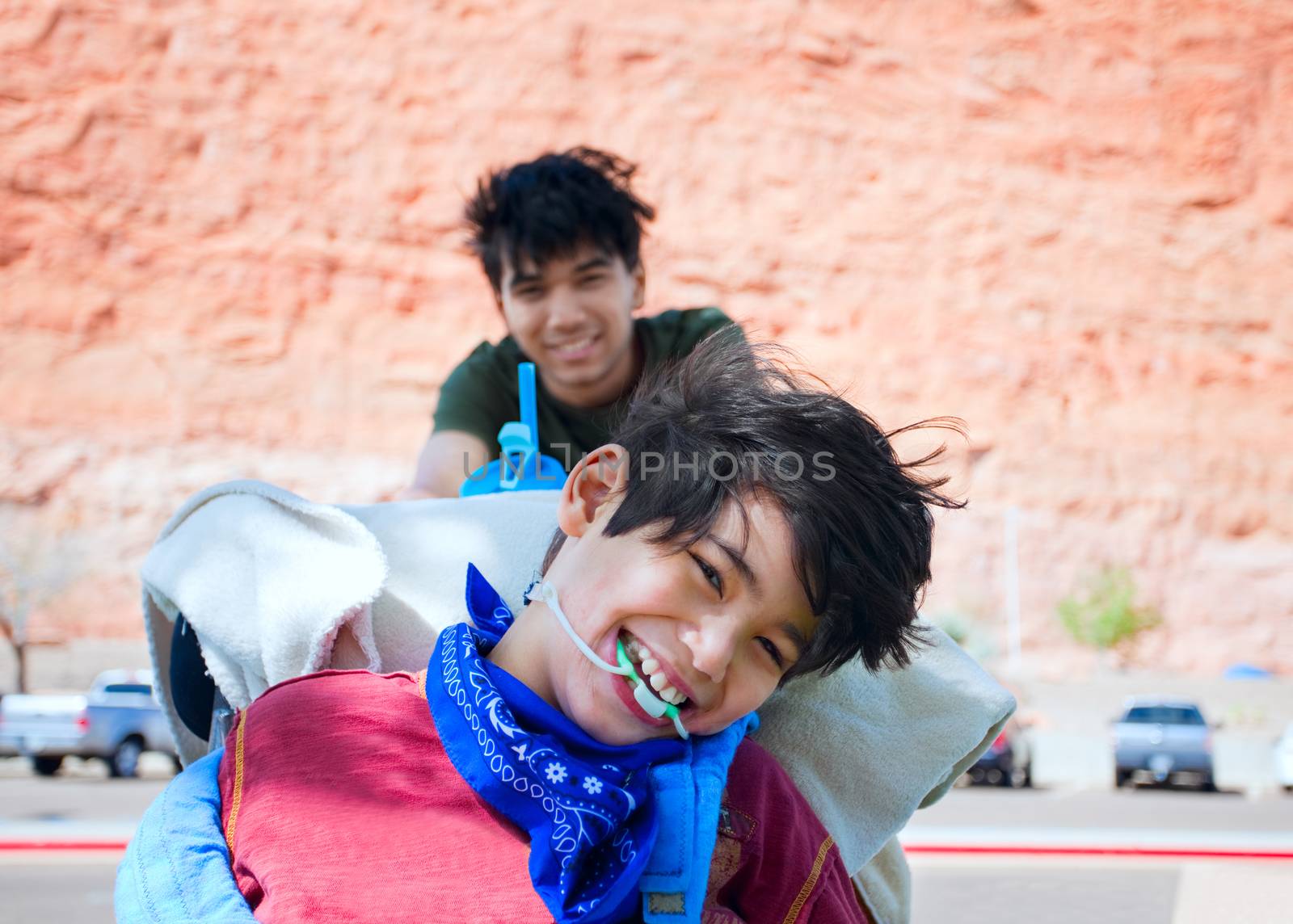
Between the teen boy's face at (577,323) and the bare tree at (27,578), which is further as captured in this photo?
the bare tree at (27,578)

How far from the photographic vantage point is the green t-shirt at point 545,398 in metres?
2.55

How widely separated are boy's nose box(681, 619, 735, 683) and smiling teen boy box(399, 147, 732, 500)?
3.98 feet

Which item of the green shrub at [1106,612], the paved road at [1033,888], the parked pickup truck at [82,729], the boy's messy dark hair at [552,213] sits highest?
Result: the boy's messy dark hair at [552,213]

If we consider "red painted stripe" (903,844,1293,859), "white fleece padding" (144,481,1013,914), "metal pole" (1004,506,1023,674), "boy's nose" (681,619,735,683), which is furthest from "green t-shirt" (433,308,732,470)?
"metal pole" (1004,506,1023,674)

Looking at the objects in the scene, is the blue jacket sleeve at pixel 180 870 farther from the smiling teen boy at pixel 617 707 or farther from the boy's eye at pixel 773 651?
the boy's eye at pixel 773 651

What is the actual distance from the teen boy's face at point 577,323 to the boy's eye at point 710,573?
4.41ft

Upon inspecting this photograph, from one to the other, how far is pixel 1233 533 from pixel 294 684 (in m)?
28.3

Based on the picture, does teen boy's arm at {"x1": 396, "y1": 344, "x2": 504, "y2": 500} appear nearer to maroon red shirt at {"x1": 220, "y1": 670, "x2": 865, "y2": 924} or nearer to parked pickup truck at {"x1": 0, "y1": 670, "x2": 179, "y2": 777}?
maroon red shirt at {"x1": 220, "y1": 670, "x2": 865, "y2": 924}

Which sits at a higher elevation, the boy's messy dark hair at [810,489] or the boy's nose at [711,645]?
the boy's messy dark hair at [810,489]

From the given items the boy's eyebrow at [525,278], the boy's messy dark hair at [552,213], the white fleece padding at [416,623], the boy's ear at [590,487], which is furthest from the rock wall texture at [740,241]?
the boy's ear at [590,487]

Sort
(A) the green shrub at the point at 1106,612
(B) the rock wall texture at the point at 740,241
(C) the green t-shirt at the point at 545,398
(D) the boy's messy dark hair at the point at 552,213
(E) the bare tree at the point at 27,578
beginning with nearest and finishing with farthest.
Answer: (C) the green t-shirt at the point at 545,398, (D) the boy's messy dark hair at the point at 552,213, (E) the bare tree at the point at 27,578, (B) the rock wall texture at the point at 740,241, (A) the green shrub at the point at 1106,612

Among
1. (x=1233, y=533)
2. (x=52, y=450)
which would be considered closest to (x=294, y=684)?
(x=52, y=450)

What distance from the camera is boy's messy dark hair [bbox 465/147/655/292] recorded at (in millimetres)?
2701

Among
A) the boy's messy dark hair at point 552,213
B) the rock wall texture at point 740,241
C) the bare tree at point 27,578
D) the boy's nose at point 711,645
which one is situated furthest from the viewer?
the rock wall texture at point 740,241
